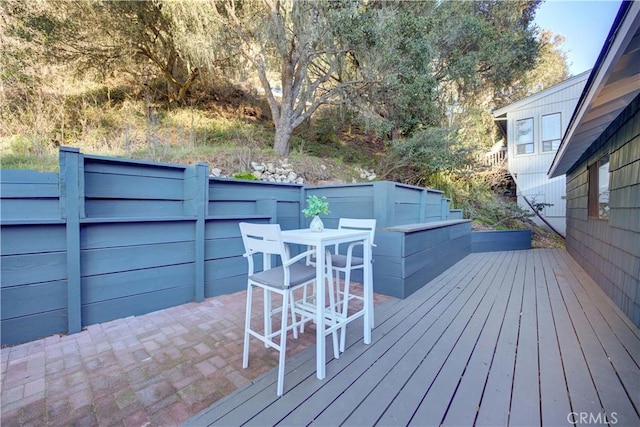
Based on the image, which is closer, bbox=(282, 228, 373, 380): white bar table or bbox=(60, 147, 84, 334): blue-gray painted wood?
bbox=(282, 228, 373, 380): white bar table

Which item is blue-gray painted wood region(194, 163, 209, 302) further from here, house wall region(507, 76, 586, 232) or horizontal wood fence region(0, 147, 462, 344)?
house wall region(507, 76, 586, 232)

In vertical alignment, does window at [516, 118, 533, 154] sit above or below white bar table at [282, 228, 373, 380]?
above

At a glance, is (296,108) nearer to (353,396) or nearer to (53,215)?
(53,215)

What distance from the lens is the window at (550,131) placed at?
8.80 m

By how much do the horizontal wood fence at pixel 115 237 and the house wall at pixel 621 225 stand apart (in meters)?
2.25

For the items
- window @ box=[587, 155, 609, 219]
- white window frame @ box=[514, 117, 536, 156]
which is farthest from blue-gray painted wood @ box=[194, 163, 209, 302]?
white window frame @ box=[514, 117, 536, 156]

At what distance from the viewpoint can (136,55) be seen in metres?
7.08

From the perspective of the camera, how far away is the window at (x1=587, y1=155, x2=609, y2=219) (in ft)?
12.2

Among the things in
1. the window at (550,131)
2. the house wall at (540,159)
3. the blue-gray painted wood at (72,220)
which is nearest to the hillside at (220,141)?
the house wall at (540,159)

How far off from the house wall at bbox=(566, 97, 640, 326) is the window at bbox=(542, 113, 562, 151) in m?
5.46

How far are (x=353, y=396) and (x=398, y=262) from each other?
1.80 m

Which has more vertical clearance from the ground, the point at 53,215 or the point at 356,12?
the point at 356,12

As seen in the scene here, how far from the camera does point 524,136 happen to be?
30.8ft

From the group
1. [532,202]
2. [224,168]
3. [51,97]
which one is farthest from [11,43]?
[532,202]
